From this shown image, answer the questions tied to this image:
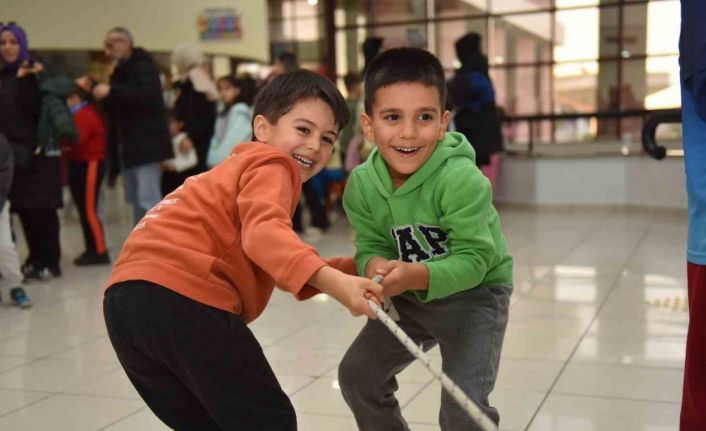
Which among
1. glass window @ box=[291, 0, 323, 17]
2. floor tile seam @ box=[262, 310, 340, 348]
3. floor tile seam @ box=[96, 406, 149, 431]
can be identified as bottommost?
floor tile seam @ box=[262, 310, 340, 348]

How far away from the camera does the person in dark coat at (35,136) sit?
4.41 m

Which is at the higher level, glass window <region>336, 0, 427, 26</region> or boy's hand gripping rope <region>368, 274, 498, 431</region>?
glass window <region>336, 0, 427, 26</region>

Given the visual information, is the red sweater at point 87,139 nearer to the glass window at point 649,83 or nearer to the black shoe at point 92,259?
the black shoe at point 92,259

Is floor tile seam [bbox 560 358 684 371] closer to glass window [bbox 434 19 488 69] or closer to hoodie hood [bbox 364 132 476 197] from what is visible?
hoodie hood [bbox 364 132 476 197]

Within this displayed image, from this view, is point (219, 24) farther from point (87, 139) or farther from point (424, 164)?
point (424, 164)

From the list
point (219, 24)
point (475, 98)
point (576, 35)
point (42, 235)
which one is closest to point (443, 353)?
point (42, 235)

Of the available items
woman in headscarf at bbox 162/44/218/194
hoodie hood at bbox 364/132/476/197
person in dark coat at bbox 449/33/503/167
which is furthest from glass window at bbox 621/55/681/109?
hoodie hood at bbox 364/132/476/197

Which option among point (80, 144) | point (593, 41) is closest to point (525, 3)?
point (593, 41)

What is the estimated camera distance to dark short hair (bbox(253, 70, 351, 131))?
5.41ft

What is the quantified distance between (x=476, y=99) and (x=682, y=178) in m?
2.10

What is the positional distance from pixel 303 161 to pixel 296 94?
0.45 ft

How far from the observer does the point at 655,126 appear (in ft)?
7.01

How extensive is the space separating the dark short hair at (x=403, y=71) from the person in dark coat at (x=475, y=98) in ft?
14.3

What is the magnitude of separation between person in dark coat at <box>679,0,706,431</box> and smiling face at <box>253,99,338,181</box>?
0.69 metres
